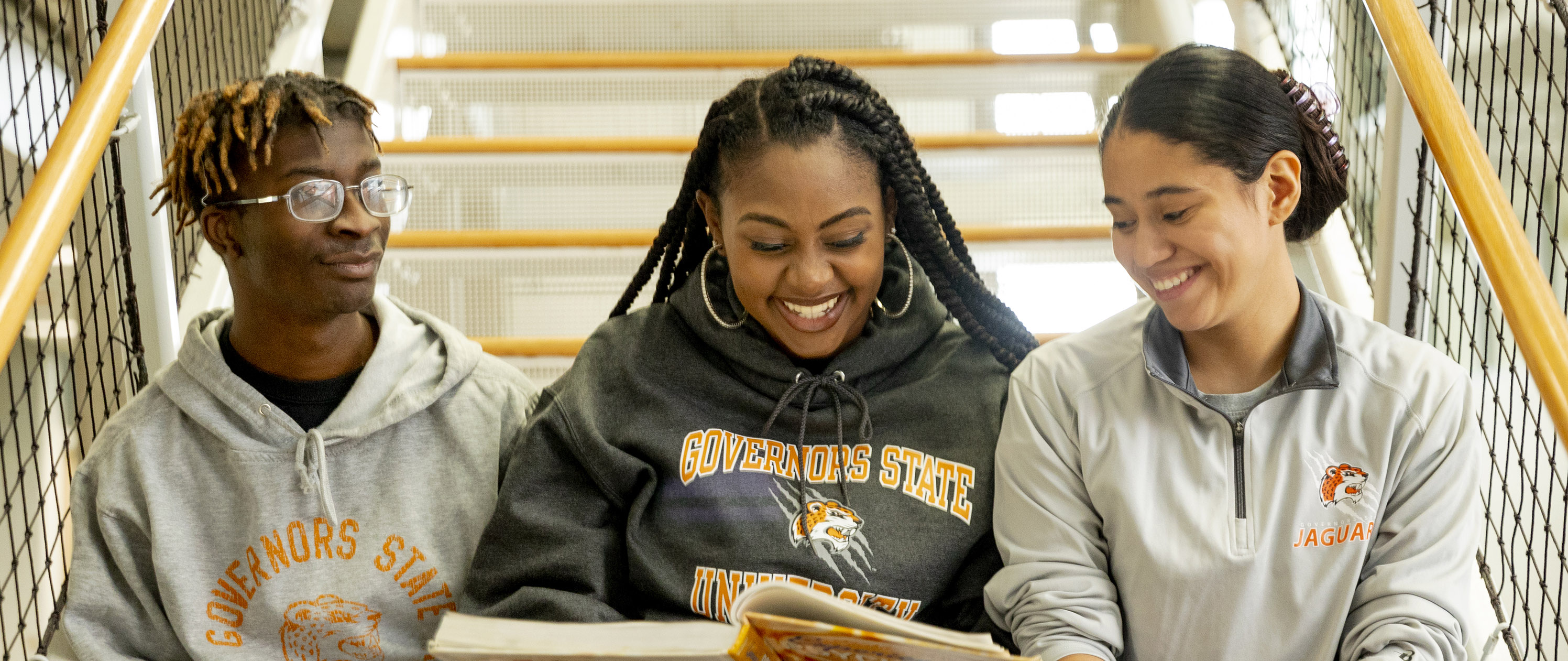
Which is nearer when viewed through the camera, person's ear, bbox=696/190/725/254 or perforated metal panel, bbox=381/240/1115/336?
person's ear, bbox=696/190/725/254

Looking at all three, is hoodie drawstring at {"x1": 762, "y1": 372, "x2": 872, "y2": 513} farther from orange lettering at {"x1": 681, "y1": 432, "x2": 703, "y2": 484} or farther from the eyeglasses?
the eyeglasses

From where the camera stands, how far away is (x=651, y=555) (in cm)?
145

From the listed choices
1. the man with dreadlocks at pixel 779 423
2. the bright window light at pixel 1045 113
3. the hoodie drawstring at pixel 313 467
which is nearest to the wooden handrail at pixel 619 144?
the bright window light at pixel 1045 113

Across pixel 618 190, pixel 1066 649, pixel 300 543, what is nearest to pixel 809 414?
pixel 1066 649

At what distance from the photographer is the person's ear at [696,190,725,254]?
155 centimetres

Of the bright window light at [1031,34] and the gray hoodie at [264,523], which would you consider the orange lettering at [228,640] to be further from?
the bright window light at [1031,34]

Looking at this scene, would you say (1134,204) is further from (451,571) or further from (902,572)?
(451,571)

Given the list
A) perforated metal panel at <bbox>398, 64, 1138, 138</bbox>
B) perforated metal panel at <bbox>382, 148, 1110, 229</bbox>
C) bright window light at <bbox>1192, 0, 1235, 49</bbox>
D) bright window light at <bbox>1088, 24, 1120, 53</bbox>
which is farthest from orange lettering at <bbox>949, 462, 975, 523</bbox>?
bright window light at <bbox>1088, 24, 1120, 53</bbox>

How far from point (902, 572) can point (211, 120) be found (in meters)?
0.96

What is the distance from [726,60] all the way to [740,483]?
1.47 meters

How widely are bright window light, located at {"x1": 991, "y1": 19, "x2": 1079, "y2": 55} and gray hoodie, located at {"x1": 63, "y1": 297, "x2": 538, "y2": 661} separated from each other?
5.76ft

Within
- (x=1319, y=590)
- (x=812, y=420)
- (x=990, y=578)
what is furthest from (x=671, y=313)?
(x=1319, y=590)

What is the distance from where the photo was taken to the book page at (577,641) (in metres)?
0.97

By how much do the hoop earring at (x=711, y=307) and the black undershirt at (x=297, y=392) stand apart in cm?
44
